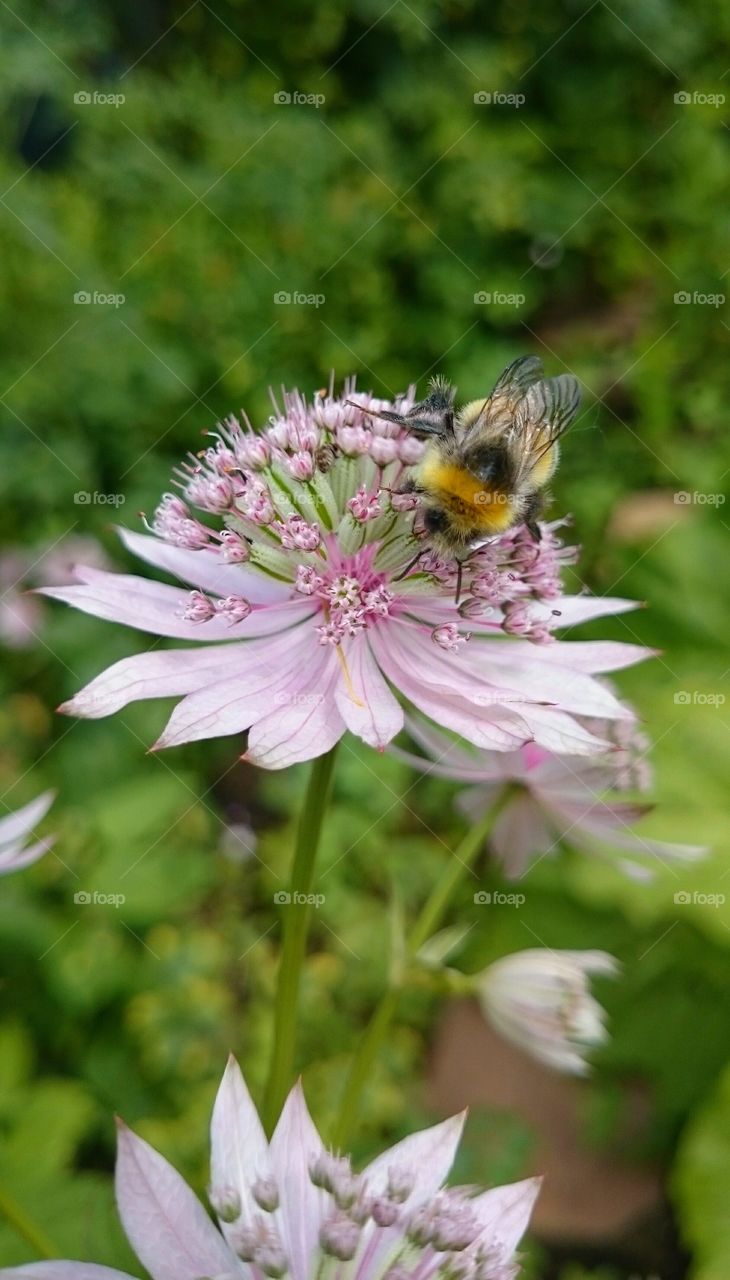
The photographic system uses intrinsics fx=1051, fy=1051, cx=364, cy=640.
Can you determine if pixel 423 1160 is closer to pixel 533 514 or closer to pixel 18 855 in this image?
pixel 18 855

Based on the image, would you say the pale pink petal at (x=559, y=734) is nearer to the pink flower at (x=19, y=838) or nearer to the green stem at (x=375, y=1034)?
the green stem at (x=375, y=1034)

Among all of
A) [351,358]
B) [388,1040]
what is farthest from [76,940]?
[351,358]

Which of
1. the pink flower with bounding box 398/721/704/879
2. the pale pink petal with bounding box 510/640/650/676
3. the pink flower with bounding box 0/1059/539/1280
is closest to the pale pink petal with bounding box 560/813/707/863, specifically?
the pink flower with bounding box 398/721/704/879

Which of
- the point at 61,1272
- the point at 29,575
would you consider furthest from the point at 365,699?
the point at 29,575

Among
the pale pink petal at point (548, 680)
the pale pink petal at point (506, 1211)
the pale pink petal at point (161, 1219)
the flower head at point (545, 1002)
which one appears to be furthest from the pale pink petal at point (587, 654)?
the pale pink petal at point (161, 1219)

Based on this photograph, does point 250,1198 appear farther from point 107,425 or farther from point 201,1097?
point 107,425
